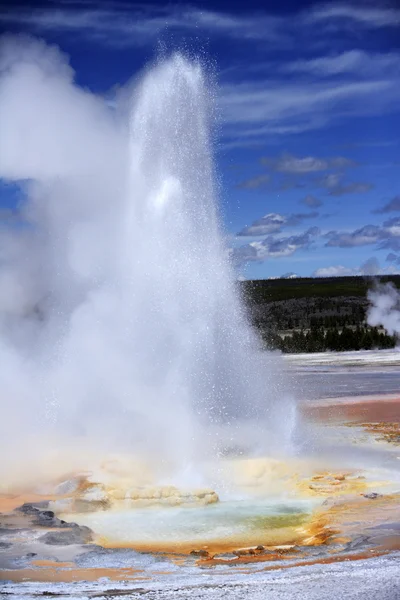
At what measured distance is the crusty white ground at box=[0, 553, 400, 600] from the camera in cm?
439

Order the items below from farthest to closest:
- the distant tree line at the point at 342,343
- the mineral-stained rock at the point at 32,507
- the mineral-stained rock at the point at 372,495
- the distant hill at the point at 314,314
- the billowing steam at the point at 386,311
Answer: the billowing steam at the point at 386,311 < the distant hill at the point at 314,314 < the distant tree line at the point at 342,343 < the mineral-stained rock at the point at 372,495 < the mineral-stained rock at the point at 32,507

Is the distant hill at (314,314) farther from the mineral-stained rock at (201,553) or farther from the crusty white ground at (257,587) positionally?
the crusty white ground at (257,587)

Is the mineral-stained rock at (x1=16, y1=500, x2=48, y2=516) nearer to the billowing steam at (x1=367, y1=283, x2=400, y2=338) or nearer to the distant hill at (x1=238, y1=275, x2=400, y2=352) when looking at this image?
the distant hill at (x1=238, y1=275, x2=400, y2=352)

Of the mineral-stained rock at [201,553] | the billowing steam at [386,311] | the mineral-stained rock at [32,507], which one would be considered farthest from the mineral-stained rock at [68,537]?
the billowing steam at [386,311]

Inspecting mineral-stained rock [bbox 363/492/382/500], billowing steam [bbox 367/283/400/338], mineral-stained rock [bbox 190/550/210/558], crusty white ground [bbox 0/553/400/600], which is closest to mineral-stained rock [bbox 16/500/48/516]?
mineral-stained rock [bbox 190/550/210/558]

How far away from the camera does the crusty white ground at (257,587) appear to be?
14.4 ft

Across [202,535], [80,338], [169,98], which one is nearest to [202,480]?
[202,535]

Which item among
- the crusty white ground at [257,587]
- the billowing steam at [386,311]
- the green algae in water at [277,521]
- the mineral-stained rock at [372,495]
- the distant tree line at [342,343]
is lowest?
the crusty white ground at [257,587]

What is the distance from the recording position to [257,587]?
4.54m

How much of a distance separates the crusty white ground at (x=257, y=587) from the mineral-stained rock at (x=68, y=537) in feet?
3.05

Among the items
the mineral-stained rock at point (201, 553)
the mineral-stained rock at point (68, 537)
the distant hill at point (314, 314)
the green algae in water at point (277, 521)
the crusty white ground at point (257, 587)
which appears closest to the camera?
the crusty white ground at point (257, 587)

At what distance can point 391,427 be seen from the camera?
10.8 metres

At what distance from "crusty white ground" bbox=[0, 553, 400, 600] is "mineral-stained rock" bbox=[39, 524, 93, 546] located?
36.6 inches

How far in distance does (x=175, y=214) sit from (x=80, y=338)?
193 centimetres
